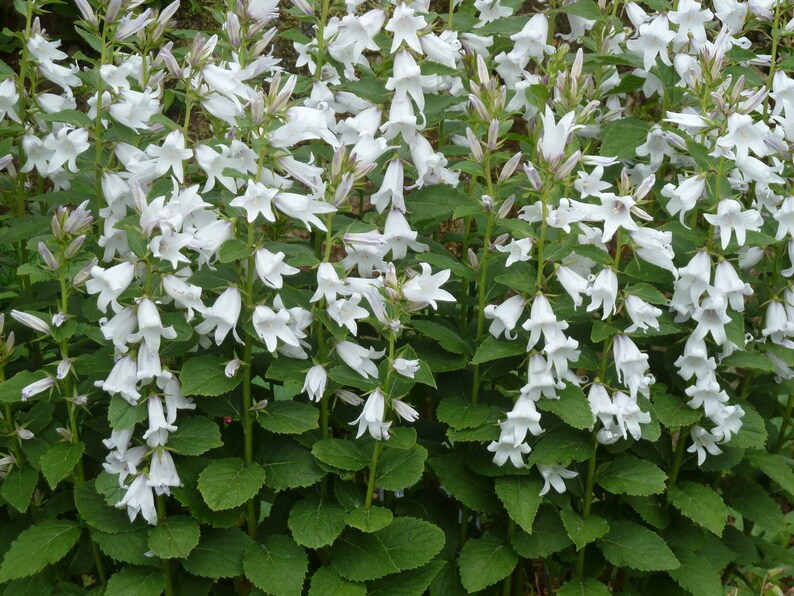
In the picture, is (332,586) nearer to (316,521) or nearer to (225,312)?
(316,521)

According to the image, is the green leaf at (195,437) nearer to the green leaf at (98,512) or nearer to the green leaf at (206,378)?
the green leaf at (206,378)

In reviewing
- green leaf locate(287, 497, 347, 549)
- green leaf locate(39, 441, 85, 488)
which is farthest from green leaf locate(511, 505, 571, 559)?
green leaf locate(39, 441, 85, 488)

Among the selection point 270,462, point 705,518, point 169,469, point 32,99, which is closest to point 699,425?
point 705,518

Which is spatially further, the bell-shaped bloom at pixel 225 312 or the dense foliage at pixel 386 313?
the dense foliage at pixel 386 313

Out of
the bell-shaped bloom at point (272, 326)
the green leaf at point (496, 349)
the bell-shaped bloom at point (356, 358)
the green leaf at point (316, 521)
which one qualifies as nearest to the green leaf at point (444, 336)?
the green leaf at point (496, 349)

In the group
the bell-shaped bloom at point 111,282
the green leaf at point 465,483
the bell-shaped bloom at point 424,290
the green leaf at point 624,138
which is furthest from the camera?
the green leaf at point 624,138

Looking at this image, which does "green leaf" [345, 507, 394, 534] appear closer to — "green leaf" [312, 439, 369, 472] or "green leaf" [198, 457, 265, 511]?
"green leaf" [312, 439, 369, 472]

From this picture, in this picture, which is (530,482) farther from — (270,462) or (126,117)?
(126,117)
